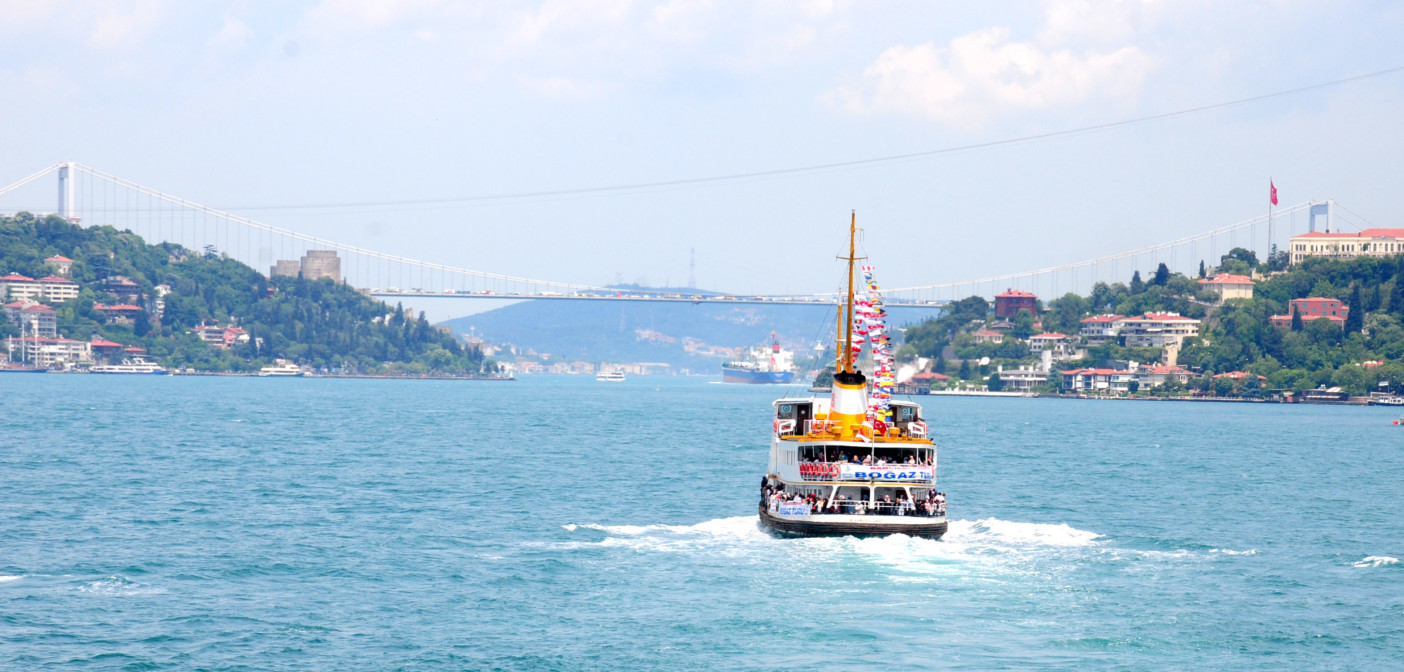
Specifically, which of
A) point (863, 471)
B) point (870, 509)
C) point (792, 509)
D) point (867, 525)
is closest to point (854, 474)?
point (863, 471)

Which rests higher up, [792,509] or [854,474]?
[854,474]

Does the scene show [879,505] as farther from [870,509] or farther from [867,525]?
[867,525]

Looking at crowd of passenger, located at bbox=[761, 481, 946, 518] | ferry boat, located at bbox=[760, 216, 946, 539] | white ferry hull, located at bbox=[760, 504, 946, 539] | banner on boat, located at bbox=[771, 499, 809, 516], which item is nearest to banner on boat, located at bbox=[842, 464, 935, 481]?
ferry boat, located at bbox=[760, 216, 946, 539]

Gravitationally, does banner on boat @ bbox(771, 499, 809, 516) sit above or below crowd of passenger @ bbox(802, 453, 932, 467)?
below

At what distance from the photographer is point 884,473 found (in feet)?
128

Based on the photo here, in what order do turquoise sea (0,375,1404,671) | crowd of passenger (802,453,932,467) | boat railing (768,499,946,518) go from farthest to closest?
1. crowd of passenger (802,453,932,467)
2. boat railing (768,499,946,518)
3. turquoise sea (0,375,1404,671)

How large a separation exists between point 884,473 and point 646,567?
6.82 metres

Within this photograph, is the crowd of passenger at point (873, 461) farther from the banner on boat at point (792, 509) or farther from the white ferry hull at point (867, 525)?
the white ferry hull at point (867, 525)

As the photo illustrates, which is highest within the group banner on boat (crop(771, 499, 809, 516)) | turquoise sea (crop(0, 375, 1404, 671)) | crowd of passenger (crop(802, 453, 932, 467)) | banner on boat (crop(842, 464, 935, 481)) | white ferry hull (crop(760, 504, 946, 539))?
crowd of passenger (crop(802, 453, 932, 467))

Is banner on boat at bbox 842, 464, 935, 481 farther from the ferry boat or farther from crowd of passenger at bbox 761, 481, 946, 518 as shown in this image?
crowd of passenger at bbox 761, 481, 946, 518

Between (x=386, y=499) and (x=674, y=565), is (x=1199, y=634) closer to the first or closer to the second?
(x=674, y=565)

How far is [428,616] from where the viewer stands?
31078 mm

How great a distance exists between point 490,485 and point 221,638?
3029cm

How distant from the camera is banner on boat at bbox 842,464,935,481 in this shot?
128 feet
